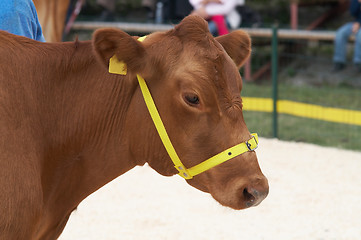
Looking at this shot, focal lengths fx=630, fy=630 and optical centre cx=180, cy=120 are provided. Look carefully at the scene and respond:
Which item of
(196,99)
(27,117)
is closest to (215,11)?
(196,99)

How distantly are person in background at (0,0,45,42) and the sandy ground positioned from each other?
235cm

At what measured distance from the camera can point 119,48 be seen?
2.62 meters

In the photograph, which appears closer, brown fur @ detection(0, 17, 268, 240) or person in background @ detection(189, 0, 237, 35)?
brown fur @ detection(0, 17, 268, 240)

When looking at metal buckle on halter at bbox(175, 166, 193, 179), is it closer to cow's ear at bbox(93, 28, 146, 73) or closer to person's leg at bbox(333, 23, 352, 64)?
cow's ear at bbox(93, 28, 146, 73)

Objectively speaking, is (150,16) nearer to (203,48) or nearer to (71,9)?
(71,9)

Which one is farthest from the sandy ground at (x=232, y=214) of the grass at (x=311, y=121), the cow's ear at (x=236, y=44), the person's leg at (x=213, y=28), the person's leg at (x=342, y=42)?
the person's leg at (x=213, y=28)

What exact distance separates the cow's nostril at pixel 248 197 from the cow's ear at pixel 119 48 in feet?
2.24

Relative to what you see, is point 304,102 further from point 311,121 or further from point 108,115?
point 108,115

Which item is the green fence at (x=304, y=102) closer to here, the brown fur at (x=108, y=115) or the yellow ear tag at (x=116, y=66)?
the brown fur at (x=108, y=115)

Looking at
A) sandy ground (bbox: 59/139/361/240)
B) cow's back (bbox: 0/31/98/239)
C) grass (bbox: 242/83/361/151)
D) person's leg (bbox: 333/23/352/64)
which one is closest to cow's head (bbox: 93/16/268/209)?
cow's back (bbox: 0/31/98/239)

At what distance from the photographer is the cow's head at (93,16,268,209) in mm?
2619

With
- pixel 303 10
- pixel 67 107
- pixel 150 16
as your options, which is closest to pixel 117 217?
pixel 67 107

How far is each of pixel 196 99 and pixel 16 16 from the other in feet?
3.61

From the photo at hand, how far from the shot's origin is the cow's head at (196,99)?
2619 mm
